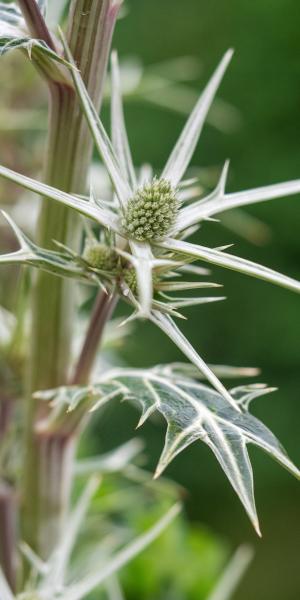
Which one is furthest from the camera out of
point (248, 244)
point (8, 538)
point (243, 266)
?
point (248, 244)

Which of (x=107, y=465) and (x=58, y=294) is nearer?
(x=58, y=294)

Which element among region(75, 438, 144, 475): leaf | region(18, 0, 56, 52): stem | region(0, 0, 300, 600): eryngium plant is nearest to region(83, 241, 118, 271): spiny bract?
region(0, 0, 300, 600): eryngium plant

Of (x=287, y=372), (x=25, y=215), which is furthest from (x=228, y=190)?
(x=25, y=215)

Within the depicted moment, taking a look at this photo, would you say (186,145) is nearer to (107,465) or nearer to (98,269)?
(98,269)

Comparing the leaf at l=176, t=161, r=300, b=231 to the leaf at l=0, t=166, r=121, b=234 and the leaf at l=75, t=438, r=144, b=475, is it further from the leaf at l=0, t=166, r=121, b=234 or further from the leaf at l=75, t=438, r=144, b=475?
the leaf at l=75, t=438, r=144, b=475

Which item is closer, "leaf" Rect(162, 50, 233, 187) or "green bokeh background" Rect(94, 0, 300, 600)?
"leaf" Rect(162, 50, 233, 187)

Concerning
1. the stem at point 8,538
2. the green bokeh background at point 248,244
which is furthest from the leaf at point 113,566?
the green bokeh background at point 248,244

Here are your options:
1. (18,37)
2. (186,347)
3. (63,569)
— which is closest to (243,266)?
(186,347)
